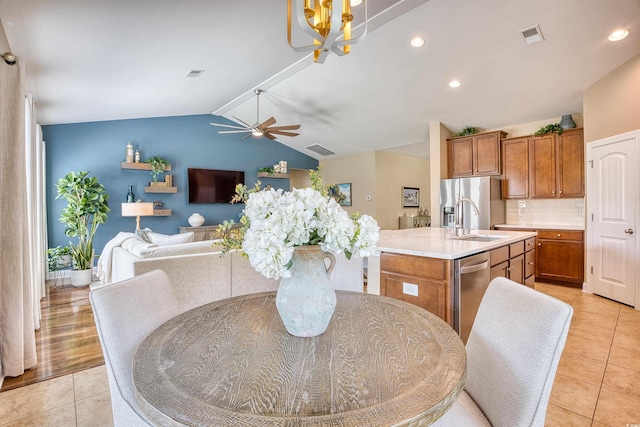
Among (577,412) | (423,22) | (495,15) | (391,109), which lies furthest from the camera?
(391,109)

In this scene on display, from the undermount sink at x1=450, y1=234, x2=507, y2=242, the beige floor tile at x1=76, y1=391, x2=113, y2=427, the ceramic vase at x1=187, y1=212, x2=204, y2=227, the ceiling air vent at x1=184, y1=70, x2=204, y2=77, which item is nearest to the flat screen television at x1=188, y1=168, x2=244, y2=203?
the ceramic vase at x1=187, y1=212, x2=204, y2=227

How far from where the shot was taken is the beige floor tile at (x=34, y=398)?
1804mm

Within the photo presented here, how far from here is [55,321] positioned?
10.6ft

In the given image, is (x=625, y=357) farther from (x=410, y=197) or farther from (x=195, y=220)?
(x=195, y=220)

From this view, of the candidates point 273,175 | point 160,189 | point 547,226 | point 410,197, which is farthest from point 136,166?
point 547,226

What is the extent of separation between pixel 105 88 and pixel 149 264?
2.98m

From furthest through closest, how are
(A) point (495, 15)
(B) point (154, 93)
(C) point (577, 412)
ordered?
(B) point (154, 93), (A) point (495, 15), (C) point (577, 412)

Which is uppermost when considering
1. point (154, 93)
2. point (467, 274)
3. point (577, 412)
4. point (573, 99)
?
point (154, 93)

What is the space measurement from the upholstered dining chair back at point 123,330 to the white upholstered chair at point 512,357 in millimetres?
1022

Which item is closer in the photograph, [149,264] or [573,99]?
[149,264]

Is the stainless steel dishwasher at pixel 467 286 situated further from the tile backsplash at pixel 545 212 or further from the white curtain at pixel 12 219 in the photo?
the tile backsplash at pixel 545 212

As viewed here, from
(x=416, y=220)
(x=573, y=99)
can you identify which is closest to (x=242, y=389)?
(x=573, y=99)

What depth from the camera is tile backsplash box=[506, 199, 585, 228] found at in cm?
484

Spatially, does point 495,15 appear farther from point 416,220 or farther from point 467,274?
point 416,220
